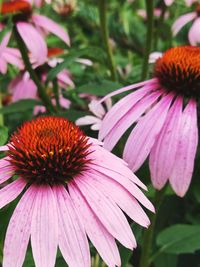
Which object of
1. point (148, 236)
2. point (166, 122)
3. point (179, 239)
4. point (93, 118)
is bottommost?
point (179, 239)

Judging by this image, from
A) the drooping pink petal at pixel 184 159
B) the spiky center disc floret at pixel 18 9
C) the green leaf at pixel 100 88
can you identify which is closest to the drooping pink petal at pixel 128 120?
the drooping pink petal at pixel 184 159

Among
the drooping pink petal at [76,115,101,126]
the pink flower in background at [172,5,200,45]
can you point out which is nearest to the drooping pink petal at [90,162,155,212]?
the drooping pink petal at [76,115,101,126]

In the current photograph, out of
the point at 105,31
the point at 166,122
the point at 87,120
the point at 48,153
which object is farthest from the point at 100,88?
the point at 48,153

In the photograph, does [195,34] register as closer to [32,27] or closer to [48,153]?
[32,27]

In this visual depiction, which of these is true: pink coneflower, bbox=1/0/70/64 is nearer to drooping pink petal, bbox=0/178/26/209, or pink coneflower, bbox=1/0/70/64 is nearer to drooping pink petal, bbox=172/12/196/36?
drooping pink petal, bbox=172/12/196/36

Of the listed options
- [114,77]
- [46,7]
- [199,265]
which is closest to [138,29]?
[46,7]

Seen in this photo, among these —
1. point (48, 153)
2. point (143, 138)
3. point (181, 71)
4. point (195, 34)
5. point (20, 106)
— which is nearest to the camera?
point (48, 153)

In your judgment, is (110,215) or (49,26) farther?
(49,26)

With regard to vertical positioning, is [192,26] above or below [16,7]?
below
